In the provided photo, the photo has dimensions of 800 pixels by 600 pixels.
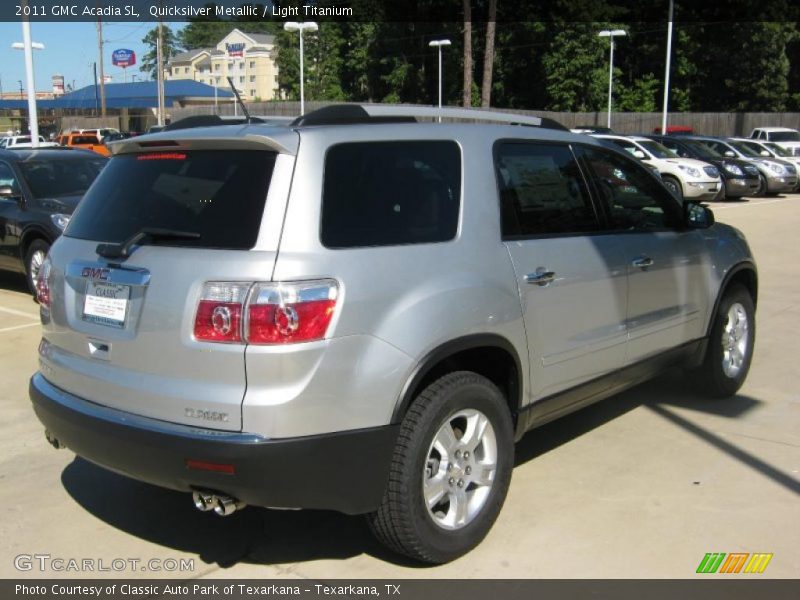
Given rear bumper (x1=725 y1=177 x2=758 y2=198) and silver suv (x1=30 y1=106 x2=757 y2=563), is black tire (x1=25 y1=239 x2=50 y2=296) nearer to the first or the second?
silver suv (x1=30 y1=106 x2=757 y2=563)

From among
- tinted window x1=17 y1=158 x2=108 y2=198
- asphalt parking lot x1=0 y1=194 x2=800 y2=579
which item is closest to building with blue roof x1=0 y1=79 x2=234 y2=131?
tinted window x1=17 y1=158 x2=108 y2=198

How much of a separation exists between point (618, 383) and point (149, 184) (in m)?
2.65

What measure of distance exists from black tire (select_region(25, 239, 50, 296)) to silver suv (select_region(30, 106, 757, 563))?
599 cm

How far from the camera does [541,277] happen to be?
383 cm

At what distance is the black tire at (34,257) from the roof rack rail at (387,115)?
664 cm

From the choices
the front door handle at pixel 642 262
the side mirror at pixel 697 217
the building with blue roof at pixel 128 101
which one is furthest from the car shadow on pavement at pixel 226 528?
the building with blue roof at pixel 128 101

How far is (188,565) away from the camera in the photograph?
3.54 metres

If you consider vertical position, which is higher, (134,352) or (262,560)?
(134,352)

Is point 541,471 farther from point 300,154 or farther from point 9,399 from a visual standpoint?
Result: point 9,399

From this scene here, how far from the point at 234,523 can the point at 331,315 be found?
5.01 feet

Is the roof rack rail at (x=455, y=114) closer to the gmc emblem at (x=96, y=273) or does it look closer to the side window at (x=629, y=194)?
the side window at (x=629, y=194)

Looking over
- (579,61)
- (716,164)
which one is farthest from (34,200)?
(579,61)

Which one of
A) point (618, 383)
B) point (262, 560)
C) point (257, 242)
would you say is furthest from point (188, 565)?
point (618, 383)

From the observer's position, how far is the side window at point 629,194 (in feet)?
14.8
